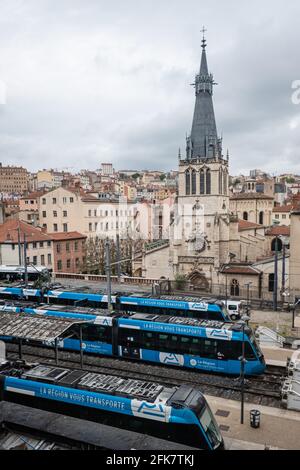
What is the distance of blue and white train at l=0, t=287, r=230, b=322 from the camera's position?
25188 millimetres

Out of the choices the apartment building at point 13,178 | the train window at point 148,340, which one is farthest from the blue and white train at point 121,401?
the apartment building at point 13,178

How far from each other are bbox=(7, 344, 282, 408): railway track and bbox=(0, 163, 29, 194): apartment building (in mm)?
169824

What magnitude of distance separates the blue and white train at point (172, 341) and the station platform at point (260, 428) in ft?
8.20

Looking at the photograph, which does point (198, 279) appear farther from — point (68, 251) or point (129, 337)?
point (129, 337)

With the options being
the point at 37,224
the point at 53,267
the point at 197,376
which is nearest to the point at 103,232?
the point at 37,224

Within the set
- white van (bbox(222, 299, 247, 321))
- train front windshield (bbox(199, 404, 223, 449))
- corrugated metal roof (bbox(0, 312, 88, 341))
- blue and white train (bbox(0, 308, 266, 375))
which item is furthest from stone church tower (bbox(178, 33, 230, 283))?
train front windshield (bbox(199, 404, 223, 449))

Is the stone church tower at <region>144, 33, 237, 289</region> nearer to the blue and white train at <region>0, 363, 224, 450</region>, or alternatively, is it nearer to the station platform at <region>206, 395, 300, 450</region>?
the station platform at <region>206, 395, 300, 450</region>

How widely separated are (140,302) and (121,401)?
14484mm

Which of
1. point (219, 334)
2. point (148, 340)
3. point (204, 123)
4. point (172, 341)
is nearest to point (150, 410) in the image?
point (219, 334)

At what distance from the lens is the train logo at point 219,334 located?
1895 cm

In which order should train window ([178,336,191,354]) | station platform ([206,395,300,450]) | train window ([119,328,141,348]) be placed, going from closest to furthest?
station platform ([206,395,300,450]) → train window ([178,336,191,354]) → train window ([119,328,141,348])

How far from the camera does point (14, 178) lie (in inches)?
7219
